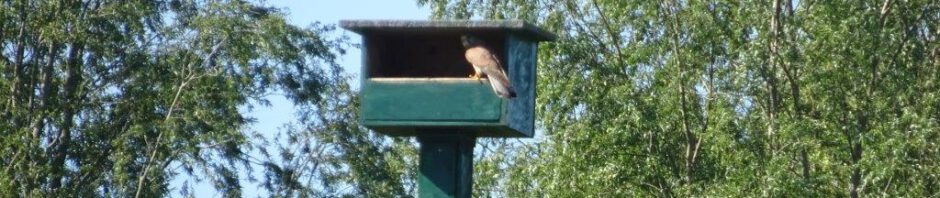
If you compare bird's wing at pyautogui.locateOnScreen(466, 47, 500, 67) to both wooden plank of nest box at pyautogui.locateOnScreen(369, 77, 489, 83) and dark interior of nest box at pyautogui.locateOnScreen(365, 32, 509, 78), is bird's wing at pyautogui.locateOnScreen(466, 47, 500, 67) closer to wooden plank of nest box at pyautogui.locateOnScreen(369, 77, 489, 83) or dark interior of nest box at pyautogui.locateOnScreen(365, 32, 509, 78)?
wooden plank of nest box at pyautogui.locateOnScreen(369, 77, 489, 83)

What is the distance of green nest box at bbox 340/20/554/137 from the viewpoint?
7559 millimetres

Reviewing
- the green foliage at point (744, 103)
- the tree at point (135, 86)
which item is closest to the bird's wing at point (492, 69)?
the green foliage at point (744, 103)

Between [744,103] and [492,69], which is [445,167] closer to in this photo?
[492,69]

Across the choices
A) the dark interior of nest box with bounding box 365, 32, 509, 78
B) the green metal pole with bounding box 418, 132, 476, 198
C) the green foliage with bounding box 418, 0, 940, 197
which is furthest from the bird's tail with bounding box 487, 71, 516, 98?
the green foliage with bounding box 418, 0, 940, 197

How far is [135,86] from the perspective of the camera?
76.4 feet

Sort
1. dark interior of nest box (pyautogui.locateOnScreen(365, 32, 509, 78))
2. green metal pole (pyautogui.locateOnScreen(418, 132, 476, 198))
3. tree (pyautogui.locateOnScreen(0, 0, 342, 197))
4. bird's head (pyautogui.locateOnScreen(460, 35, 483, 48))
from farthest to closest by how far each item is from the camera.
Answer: tree (pyautogui.locateOnScreen(0, 0, 342, 197))
dark interior of nest box (pyautogui.locateOnScreen(365, 32, 509, 78))
bird's head (pyautogui.locateOnScreen(460, 35, 483, 48))
green metal pole (pyautogui.locateOnScreen(418, 132, 476, 198))

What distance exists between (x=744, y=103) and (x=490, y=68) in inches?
385

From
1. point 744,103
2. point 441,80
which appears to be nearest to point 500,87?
point 441,80

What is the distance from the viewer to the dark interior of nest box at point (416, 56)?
8.14m

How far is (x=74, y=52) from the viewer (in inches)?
909

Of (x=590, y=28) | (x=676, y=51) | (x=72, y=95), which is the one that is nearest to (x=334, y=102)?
(x=72, y=95)

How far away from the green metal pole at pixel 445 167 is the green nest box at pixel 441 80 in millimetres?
68

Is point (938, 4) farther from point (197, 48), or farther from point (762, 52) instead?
point (197, 48)

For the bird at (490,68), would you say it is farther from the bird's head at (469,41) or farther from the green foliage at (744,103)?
the green foliage at (744,103)
